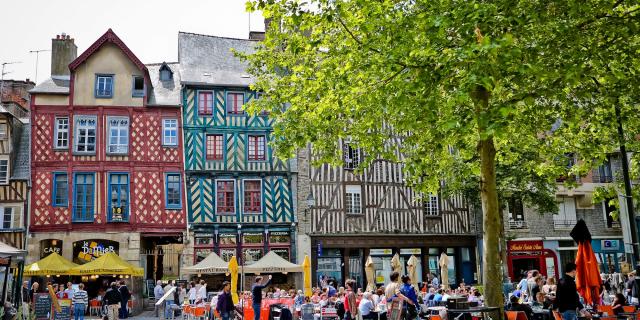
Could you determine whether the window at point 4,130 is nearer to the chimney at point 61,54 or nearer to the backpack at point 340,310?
the chimney at point 61,54

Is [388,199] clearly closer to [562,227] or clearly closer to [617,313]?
[562,227]

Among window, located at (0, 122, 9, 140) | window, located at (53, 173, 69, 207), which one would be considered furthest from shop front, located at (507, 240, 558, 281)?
window, located at (0, 122, 9, 140)

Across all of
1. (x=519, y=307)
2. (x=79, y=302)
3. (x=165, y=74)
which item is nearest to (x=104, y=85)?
(x=165, y=74)

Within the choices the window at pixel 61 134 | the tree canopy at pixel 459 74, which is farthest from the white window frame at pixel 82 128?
the tree canopy at pixel 459 74

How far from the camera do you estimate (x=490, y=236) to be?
10.5 meters

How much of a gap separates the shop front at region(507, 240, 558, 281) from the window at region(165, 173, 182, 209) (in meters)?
14.9

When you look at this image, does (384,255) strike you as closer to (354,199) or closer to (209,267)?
(354,199)

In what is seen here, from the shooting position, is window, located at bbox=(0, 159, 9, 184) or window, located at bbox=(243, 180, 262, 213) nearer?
window, located at bbox=(0, 159, 9, 184)

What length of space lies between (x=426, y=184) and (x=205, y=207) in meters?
14.9

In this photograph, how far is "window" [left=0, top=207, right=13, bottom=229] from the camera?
947 inches

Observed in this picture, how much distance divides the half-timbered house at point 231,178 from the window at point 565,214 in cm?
1293

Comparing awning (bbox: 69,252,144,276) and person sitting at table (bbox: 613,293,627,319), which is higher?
awning (bbox: 69,252,144,276)

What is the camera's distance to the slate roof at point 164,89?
25984 millimetres

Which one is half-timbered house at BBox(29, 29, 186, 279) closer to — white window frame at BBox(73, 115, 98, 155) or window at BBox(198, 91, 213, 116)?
white window frame at BBox(73, 115, 98, 155)
